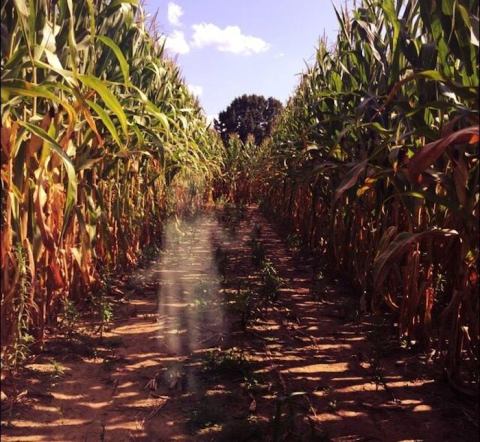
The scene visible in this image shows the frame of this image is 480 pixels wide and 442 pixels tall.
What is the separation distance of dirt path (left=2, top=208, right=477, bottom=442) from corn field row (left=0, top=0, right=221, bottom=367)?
31 cm

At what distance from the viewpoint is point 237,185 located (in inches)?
586

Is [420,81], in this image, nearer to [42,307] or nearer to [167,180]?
[42,307]

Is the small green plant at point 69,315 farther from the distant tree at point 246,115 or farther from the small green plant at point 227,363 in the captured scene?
the distant tree at point 246,115

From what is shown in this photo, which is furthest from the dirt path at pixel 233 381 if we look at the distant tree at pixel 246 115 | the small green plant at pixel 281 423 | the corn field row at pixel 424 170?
the distant tree at pixel 246 115

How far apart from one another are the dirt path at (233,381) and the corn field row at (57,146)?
31 centimetres

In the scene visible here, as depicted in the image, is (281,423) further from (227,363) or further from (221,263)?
(221,263)

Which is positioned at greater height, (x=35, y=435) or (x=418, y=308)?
(x=418, y=308)

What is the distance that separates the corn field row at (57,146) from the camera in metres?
1.89

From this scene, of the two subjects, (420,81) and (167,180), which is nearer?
(420,81)

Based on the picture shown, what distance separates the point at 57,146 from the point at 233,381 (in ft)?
4.63

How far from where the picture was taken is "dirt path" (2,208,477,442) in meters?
2.00

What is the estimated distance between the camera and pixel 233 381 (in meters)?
2.48

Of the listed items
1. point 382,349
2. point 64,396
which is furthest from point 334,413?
point 64,396

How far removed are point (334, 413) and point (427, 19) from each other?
1.79m
